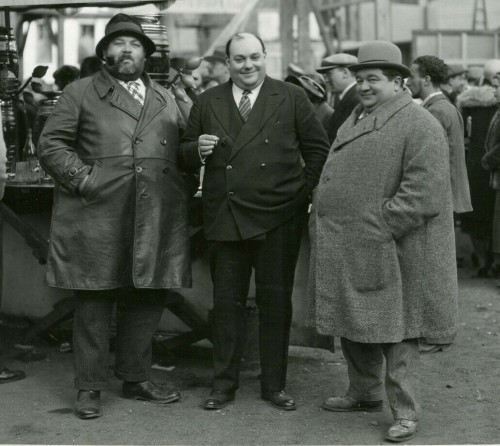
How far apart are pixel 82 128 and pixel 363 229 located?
5.25 feet

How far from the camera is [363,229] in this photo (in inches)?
189

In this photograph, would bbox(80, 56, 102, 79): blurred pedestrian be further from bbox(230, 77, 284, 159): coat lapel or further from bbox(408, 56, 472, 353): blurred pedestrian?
bbox(408, 56, 472, 353): blurred pedestrian

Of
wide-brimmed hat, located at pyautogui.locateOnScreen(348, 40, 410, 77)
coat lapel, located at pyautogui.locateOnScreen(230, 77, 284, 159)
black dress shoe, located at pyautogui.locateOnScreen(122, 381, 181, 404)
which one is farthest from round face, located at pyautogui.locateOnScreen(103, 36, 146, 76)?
black dress shoe, located at pyautogui.locateOnScreen(122, 381, 181, 404)

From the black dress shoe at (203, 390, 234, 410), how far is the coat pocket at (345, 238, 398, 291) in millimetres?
1089

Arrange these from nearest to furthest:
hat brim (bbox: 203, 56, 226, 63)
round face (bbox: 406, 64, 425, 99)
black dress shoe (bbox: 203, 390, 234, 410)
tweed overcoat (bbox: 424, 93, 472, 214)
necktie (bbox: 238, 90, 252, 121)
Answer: necktie (bbox: 238, 90, 252, 121)
black dress shoe (bbox: 203, 390, 234, 410)
tweed overcoat (bbox: 424, 93, 472, 214)
round face (bbox: 406, 64, 425, 99)
hat brim (bbox: 203, 56, 226, 63)

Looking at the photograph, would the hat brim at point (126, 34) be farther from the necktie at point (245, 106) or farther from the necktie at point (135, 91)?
the necktie at point (245, 106)

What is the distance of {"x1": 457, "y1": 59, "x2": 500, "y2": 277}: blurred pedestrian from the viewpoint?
385 inches

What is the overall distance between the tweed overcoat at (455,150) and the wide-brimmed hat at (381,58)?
2.52 metres

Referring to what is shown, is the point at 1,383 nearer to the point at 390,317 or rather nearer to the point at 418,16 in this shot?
the point at 390,317

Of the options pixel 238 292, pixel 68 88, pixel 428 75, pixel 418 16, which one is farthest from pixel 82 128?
pixel 418 16

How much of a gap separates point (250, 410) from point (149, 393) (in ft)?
1.93

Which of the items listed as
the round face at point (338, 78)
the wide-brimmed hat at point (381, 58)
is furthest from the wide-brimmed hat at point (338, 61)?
the wide-brimmed hat at point (381, 58)

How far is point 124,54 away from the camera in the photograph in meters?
5.31

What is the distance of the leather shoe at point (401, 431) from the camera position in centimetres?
484
